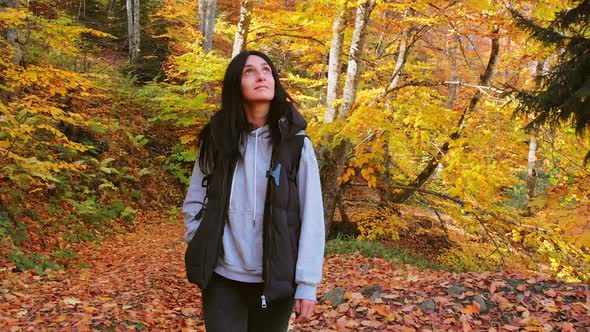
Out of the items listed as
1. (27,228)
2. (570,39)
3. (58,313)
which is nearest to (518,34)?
(570,39)

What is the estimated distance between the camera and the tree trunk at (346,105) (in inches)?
293

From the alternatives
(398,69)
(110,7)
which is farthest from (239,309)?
(110,7)

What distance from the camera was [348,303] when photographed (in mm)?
5043

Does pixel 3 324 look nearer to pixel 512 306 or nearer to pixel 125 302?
pixel 125 302

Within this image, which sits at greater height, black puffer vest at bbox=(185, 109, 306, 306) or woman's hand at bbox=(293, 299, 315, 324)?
black puffer vest at bbox=(185, 109, 306, 306)


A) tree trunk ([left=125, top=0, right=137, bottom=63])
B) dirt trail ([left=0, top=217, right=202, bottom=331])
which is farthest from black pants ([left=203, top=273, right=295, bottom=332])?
tree trunk ([left=125, top=0, right=137, bottom=63])

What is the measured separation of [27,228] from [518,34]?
824 cm

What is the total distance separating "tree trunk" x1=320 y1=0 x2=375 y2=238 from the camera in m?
7.45

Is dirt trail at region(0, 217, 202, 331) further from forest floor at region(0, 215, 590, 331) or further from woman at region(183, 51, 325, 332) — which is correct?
woman at region(183, 51, 325, 332)

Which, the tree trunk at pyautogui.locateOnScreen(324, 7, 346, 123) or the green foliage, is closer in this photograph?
the tree trunk at pyautogui.locateOnScreen(324, 7, 346, 123)

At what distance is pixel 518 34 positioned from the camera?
692cm

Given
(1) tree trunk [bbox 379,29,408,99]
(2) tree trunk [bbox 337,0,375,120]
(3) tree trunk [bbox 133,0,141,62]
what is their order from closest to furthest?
(2) tree trunk [bbox 337,0,375,120] < (1) tree trunk [bbox 379,29,408,99] < (3) tree trunk [bbox 133,0,141,62]

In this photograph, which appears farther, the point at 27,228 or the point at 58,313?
the point at 27,228

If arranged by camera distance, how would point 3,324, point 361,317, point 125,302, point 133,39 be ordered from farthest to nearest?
1. point 133,39
2. point 125,302
3. point 361,317
4. point 3,324
